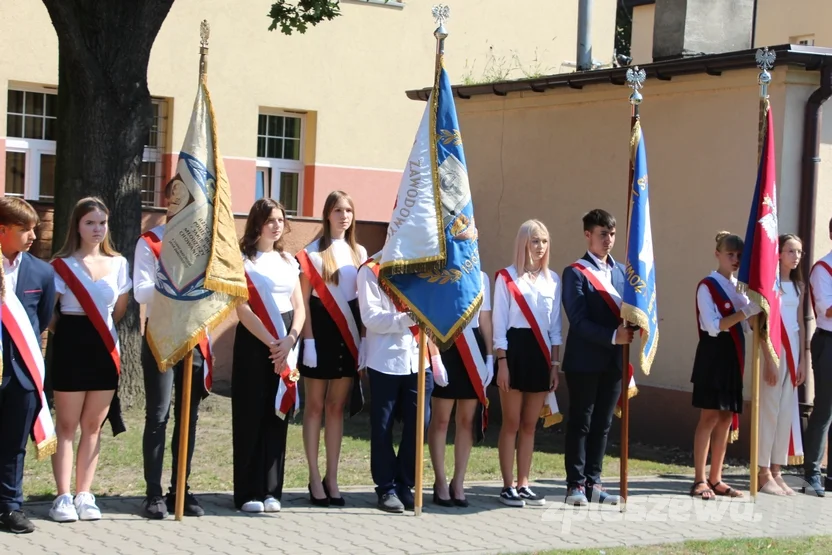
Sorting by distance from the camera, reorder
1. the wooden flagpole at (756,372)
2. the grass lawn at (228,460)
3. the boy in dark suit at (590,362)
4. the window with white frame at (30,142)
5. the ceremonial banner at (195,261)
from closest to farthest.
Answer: the ceremonial banner at (195,261), the boy in dark suit at (590,362), the grass lawn at (228,460), the wooden flagpole at (756,372), the window with white frame at (30,142)

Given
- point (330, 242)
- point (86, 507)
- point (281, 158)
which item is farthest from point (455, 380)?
point (281, 158)

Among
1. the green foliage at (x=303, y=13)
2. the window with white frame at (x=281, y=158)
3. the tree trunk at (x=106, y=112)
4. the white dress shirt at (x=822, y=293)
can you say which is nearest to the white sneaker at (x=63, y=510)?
the tree trunk at (x=106, y=112)

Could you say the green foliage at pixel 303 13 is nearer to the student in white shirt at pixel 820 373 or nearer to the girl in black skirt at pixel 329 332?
the girl in black skirt at pixel 329 332

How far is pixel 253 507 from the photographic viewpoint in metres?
7.68

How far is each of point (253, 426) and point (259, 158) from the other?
1194cm

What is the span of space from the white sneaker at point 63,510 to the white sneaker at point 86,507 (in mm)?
55

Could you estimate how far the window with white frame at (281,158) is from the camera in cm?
1923

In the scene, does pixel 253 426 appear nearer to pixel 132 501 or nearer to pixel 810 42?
pixel 132 501

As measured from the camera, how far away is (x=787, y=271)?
9586 mm

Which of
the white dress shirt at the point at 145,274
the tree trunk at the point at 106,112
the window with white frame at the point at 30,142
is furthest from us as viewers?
the window with white frame at the point at 30,142

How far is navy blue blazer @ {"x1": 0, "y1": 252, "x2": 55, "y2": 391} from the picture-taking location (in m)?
6.89

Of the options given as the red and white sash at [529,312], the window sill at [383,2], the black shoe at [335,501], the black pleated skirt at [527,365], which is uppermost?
the window sill at [383,2]

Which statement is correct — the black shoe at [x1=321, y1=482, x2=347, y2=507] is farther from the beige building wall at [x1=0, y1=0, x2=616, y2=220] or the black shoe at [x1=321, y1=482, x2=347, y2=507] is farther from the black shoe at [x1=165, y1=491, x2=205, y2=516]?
the beige building wall at [x1=0, y1=0, x2=616, y2=220]

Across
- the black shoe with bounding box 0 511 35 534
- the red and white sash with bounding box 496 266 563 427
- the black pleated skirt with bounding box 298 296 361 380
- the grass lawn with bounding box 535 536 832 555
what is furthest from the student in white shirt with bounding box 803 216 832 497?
the black shoe with bounding box 0 511 35 534
